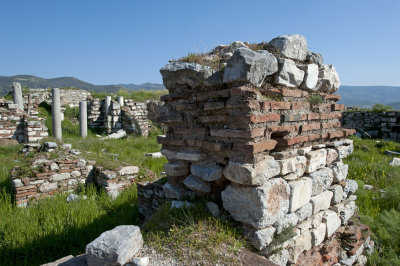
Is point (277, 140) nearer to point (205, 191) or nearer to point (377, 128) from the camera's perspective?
point (205, 191)

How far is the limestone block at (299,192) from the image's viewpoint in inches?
104

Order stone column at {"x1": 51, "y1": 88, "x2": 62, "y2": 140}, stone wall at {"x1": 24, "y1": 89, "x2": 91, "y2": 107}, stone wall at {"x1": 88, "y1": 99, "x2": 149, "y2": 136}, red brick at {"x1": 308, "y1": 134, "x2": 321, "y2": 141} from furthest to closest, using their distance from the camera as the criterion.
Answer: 1. stone wall at {"x1": 24, "y1": 89, "x2": 91, "y2": 107}
2. stone wall at {"x1": 88, "y1": 99, "x2": 149, "y2": 136}
3. stone column at {"x1": 51, "y1": 88, "x2": 62, "y2": 140}
4. red brick at {"x1": 308, "y1": 134, "x2": 321, "y2": 141}

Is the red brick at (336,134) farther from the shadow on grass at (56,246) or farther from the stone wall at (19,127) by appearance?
the stone wall at (19,127)

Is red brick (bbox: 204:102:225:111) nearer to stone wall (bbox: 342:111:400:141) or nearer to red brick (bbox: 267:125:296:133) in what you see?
red brick (bbox: 267:125:296:133)

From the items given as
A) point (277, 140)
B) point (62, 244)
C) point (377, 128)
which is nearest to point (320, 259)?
point (277, 140)

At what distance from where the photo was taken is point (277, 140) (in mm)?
2764

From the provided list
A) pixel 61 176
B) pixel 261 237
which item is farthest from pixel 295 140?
pixel 61 176

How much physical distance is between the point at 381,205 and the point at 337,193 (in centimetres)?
189

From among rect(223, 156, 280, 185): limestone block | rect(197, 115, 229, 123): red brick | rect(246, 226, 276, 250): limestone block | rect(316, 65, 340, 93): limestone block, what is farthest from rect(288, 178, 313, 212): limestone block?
rect(316, 65, 340, 93): limestone block

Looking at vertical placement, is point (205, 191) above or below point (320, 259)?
above

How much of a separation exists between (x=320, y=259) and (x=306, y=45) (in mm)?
2656

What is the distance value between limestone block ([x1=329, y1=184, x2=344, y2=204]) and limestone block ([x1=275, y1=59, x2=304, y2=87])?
→ 1.56 m

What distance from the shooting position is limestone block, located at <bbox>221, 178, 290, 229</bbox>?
2.31 metres

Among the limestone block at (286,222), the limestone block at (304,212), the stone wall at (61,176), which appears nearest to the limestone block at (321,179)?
the limestone block at (304,212)
